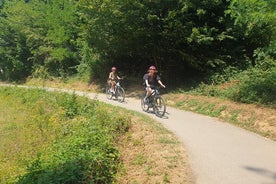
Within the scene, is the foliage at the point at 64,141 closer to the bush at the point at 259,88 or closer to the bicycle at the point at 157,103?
the bicycle at the point at 157,103

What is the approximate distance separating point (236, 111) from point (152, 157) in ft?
18.5

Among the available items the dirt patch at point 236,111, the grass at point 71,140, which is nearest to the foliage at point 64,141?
the grass at point 71,140

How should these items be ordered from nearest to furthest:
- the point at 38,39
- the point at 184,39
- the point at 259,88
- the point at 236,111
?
the point at 236,111 < the point at 259,88 < the point at 184,39 < the point at 38,39

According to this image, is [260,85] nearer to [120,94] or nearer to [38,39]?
[120,94]

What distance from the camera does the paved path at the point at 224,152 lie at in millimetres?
8080

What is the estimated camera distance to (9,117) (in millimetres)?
18938

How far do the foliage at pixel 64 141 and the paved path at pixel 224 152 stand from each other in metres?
2.15

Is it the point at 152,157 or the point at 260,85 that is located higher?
the point at 260,85

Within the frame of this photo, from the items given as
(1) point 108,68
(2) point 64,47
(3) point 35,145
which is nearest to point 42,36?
(2) point 64,47

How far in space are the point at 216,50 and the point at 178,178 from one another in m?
12.9

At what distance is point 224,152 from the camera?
9766 mm

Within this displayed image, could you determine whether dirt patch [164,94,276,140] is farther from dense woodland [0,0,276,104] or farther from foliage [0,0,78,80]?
foliage [0,0,78,80]

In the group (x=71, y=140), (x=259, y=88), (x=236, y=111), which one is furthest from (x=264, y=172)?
(x=259, y=88)

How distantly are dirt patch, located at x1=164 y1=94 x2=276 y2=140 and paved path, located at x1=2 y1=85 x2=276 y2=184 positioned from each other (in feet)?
1.69
